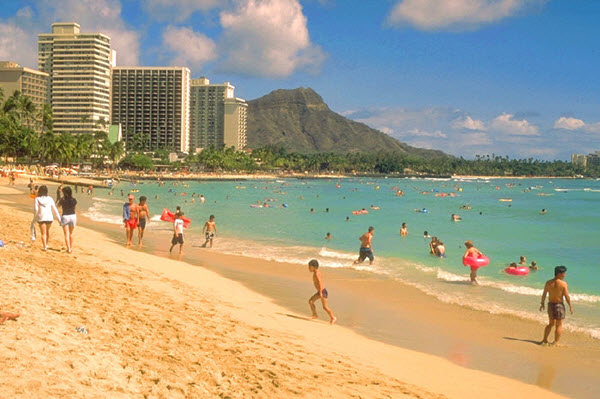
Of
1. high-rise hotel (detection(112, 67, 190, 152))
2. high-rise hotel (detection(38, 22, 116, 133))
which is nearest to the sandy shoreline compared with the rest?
high-rise hotel (detection(38, 22, 116, 133))

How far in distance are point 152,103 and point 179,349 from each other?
187732 mm

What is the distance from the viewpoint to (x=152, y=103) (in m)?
185

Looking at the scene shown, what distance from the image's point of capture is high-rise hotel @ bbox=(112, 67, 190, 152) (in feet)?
600

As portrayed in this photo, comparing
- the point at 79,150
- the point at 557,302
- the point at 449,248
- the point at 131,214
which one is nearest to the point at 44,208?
the point at 131,214

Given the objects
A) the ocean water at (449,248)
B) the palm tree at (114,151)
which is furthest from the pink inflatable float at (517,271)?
the palm tree at (114,151)

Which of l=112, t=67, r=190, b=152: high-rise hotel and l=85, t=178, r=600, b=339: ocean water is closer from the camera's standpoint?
l=85, t=178, r=600, b=339: ocean water

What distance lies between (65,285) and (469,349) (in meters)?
7.00

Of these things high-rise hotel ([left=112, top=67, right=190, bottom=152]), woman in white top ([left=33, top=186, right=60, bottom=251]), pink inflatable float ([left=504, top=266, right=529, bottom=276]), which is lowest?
pink inflatable float ([left=504, top=266, right=529, bottom=276])

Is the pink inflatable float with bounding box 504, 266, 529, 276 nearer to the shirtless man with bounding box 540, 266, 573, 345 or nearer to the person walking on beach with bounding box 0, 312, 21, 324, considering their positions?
the shirtless man with bounding box 540, 266, 573, 345

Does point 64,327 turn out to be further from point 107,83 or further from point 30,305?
point 107,83

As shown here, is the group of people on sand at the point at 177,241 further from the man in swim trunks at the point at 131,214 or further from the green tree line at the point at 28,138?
the green tree line at the point at 28,138

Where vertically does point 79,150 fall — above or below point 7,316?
above

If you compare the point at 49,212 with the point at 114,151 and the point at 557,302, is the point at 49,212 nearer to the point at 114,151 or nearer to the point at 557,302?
the point at 557,302

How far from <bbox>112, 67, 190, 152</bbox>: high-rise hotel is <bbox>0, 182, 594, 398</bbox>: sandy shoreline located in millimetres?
177863
